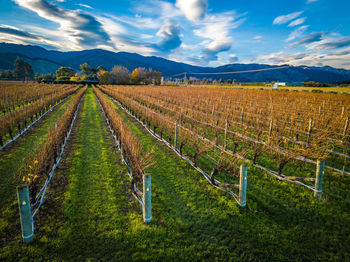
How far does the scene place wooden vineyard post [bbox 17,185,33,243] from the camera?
112 inches

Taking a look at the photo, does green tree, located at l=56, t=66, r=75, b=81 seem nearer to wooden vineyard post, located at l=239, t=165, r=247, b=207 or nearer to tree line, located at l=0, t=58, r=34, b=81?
tree line, located at l=0, t=58, r=34, b=81

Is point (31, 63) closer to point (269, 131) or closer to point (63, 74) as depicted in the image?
point (63, 74)

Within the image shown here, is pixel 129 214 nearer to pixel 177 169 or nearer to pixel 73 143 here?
pixel 177 169

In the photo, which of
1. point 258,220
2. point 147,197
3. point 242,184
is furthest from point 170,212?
point 258,220

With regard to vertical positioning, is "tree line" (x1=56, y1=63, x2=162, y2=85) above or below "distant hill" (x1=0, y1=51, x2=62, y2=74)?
below

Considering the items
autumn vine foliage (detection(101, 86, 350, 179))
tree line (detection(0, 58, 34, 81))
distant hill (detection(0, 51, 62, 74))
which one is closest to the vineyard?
autumn vine foliage (detection(101, 86, 350, 179))

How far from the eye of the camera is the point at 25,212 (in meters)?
2.96

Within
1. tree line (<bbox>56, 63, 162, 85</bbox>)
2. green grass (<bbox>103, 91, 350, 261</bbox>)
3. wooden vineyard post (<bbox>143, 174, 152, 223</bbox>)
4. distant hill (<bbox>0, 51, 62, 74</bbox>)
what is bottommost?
green grass (<bbox>103, 91, 350, 261</bbox>)

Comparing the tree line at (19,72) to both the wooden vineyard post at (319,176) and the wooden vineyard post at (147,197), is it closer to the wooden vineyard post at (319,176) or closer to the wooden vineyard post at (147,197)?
the wooden vineyard post at (147,197)

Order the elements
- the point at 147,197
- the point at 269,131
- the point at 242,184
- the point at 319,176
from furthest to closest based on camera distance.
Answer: the point at 269,131 → the point at 319,176 → the point at 242,184 → the point at 147,197

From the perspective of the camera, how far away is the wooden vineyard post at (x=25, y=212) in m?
2.86

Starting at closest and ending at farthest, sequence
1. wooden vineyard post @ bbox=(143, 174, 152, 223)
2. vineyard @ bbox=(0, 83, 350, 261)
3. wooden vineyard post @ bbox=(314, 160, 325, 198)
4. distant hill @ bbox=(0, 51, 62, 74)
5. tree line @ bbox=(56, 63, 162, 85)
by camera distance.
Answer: vineyard @ bbox=(0, 83, 350, 261) < wooden vineyard post @ bbox=(143, 174, 152, 223) < wooden vineyard post @ bbox=(314, 160, 325, 198) < tree line @ bbox=(56, 63, 162, 85) < distant hill @ bbox=(0, 51, 62, 74)

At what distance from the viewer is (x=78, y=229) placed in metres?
3.44

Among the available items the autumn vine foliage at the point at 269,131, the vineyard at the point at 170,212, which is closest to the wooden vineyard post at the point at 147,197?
the vineyard at the point at 170,212
